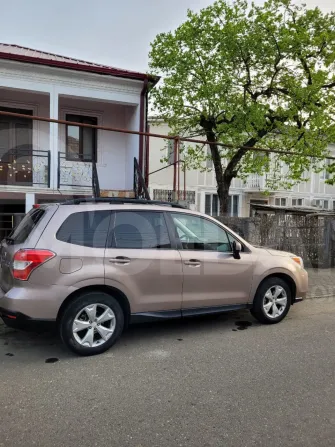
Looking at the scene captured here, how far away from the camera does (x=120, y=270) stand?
3967mm

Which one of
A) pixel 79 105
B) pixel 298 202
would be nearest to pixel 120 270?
pixel 79 105

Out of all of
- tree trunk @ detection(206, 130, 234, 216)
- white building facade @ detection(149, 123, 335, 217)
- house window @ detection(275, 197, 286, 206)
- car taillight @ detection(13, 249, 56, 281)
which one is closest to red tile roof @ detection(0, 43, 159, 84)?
tree trunk @ detection(206, 130, 234, 216)

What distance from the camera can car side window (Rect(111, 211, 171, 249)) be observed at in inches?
162

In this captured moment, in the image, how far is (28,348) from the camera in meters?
4.07

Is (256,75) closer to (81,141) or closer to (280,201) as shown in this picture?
(81,141)

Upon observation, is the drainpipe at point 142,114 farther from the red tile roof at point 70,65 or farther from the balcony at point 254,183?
the balcony at point 254,183

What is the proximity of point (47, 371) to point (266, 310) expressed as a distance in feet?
9.71

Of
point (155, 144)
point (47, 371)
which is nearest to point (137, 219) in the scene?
point (47, 371)

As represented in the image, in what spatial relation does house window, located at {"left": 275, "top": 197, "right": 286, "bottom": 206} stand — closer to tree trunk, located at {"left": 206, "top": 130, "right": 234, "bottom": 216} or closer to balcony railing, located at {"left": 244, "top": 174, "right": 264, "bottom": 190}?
balcony railing, located at {"left": 244, "top": 174, "right": 264, "bottom": 190}

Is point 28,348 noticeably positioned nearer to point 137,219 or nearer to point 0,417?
point 0,417

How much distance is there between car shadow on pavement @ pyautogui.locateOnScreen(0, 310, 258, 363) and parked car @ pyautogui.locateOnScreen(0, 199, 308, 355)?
11.9 inches

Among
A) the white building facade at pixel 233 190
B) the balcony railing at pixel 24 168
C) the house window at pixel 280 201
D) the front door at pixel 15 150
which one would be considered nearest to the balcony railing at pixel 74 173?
the balcony railing at pixel 24 168

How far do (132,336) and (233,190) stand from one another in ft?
59.1

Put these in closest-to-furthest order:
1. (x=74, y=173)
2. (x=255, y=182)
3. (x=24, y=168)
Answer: (x=24, y=168), (x=74, y=173), (x=255, y=182)
